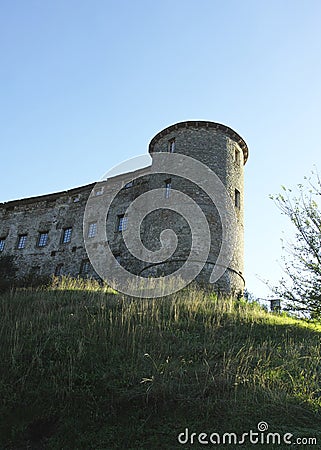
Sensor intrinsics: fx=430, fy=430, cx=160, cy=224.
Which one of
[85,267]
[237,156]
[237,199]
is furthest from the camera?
[85,267]

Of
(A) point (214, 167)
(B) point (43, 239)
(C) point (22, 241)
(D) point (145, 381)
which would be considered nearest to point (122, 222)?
(A) point (214, 167)

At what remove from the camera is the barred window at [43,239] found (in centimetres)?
2498

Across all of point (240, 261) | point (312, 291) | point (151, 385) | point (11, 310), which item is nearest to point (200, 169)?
point (240, 261)

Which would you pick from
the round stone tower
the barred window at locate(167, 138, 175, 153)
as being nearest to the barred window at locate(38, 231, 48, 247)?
the round stone tower

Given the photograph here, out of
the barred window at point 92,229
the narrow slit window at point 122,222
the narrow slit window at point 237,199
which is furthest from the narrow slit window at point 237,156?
the barred window at point 92,229

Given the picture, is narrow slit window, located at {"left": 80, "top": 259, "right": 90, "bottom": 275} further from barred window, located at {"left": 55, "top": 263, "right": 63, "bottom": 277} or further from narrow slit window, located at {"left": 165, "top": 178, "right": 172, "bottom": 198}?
narrow slit window, located at {"left": 165, "top": 178, "right": 172, "bottom": 198}

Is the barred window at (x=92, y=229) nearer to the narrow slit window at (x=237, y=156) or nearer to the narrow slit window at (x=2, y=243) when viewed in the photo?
the narrow slit window at (x=2, y=243)

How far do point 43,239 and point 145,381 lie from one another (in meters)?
19.9

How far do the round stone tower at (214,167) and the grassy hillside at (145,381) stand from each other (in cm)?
685

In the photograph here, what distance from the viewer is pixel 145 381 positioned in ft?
21.4

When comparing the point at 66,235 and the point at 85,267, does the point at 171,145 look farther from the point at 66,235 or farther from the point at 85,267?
the point at 66,235

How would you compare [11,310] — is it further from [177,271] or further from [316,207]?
[316,207]

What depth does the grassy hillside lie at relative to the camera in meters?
5.62

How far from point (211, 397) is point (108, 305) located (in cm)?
523
